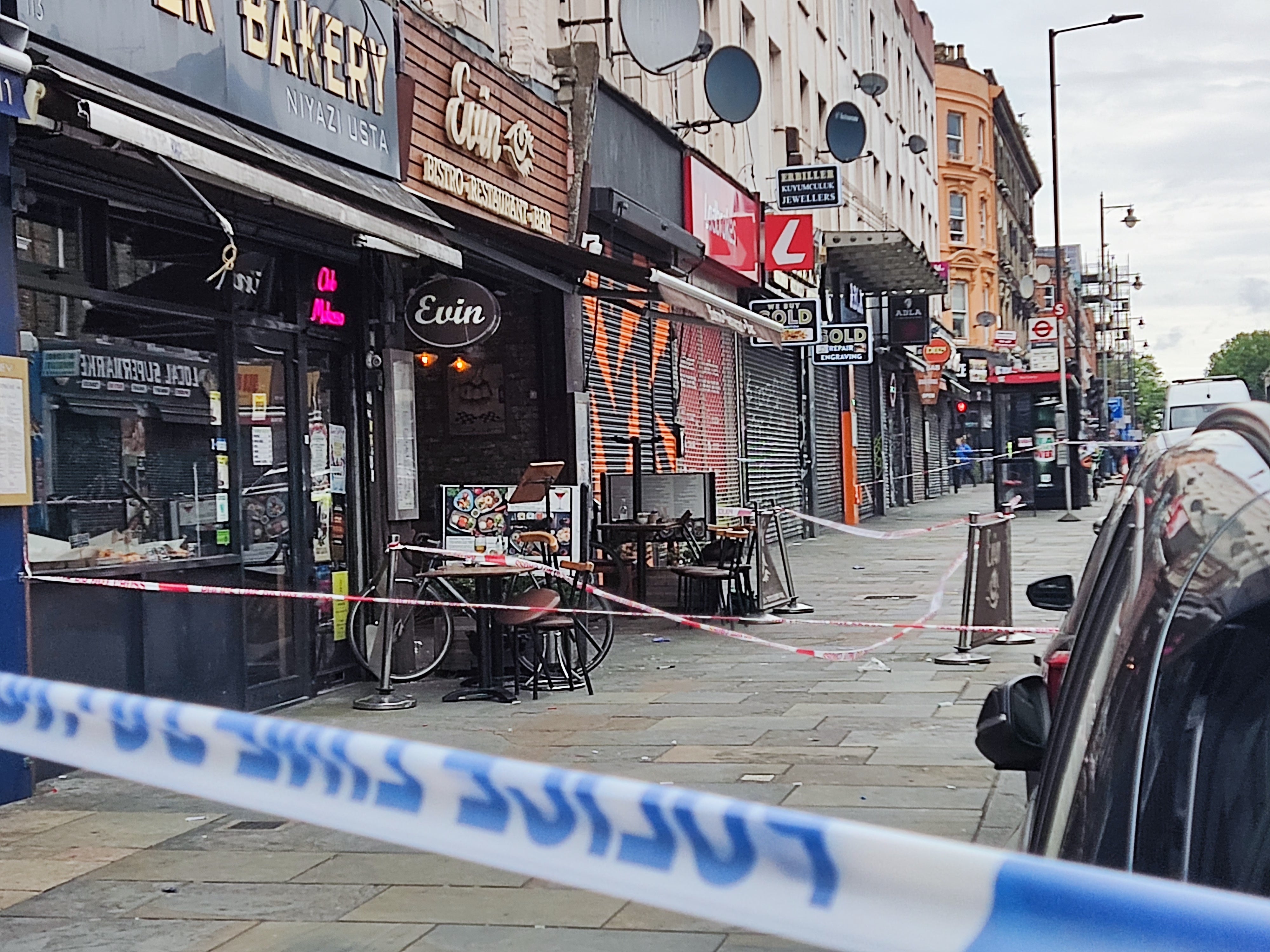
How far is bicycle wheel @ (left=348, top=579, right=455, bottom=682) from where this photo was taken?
10.3 m

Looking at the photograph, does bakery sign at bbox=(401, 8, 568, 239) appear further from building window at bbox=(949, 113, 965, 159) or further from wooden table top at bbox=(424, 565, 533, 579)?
building window at bbox=(949, 113, 965, 159)

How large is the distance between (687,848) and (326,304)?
9.46m

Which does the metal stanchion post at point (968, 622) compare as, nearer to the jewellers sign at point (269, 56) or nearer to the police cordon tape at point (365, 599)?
the police cordon tape at point (365, 599)

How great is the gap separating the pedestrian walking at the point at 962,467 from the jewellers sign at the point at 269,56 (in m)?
39.8

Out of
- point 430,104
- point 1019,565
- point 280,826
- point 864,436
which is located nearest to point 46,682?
point 280,826

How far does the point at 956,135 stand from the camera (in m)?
59.4

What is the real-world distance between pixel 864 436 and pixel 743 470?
1263 cm

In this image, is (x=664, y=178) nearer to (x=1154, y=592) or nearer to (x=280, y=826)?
(x=280, y=826)

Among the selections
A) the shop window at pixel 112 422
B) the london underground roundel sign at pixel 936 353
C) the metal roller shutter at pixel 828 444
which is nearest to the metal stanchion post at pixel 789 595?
the shop window at pixel 112 422

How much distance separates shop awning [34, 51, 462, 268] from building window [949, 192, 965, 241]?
51.6 m

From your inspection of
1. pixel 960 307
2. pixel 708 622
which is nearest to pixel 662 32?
pixel 708 622

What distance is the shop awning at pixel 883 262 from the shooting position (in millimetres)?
27188

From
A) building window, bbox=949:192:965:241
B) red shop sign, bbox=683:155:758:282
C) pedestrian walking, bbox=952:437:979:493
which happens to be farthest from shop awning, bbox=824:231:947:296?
building window, bbox=949:192:965:241

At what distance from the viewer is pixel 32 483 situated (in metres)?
7.30
